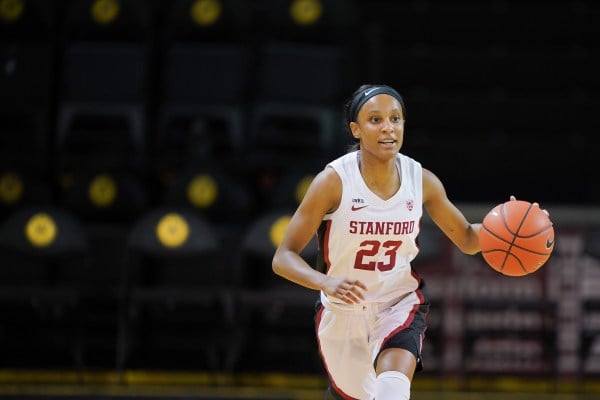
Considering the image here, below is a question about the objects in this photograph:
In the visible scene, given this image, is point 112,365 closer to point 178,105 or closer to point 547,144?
point 178,105

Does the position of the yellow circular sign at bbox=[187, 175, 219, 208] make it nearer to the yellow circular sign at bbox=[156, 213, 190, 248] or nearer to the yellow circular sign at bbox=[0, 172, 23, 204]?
the yellow circular sign at bbox=[156, 213, 190, 248]

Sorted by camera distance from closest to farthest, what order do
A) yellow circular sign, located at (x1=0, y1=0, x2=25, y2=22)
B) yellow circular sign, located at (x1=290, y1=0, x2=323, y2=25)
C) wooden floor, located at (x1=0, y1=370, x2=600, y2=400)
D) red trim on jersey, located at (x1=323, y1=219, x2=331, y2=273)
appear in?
red trim on jersey, located at (x1=323, y1=219, x2=331, y2=273)
wooden floor, located at (x1=0, y1=370, x2=600, y2=400)
yellow circular sign, located at (x1=290, y1=0, x2=323, y2=25)
yellow circular sign, located at (x1=0, y1=0, x2=25, y2=22)

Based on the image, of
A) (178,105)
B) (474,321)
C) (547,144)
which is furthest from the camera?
(547,144)

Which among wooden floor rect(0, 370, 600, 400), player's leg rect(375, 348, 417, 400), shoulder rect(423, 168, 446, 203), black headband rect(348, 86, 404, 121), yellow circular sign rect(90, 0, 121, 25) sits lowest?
wooden floor rect(0, 370, 600, 400)

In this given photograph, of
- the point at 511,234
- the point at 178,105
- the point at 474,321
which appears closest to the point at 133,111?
the point at 178,105

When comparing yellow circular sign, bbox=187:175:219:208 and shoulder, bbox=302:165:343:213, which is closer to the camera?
shoulder, bbox=302:165:343:213

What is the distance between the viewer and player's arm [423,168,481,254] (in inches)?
213

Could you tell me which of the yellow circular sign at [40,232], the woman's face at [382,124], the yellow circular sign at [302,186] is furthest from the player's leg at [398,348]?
the yellow circular sign at [40,232]

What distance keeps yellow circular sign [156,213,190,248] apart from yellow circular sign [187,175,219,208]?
0.48 meters

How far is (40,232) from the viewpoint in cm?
891

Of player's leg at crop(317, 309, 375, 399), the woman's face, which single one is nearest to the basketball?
the woman's face

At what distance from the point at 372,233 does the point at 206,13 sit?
5130 millimetres

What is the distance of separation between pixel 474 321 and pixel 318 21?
288cm

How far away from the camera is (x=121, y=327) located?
9133 mm
